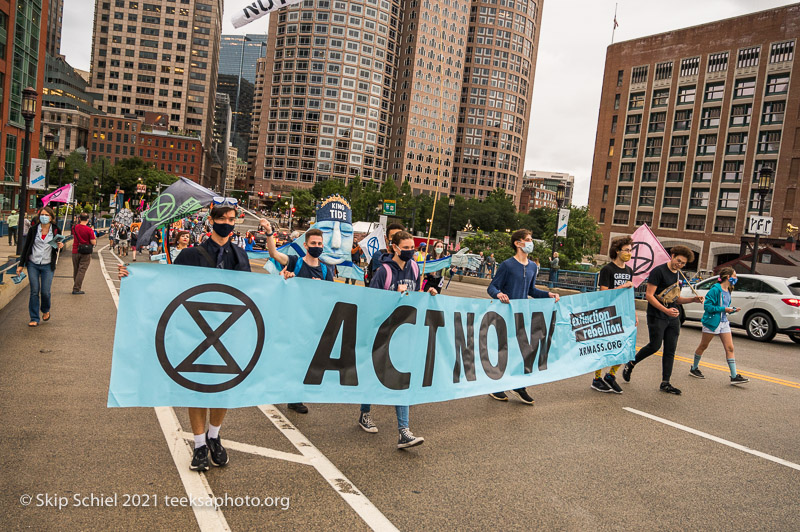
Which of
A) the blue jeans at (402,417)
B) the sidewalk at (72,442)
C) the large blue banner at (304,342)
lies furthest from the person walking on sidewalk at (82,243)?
the blue jeans at (402,417)

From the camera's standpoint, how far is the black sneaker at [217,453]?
4438mm

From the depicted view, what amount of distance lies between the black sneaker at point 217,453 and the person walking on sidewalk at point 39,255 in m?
6.93

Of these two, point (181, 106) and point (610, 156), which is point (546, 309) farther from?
point (181, 106)

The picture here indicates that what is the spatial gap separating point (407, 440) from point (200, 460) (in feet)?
5.89

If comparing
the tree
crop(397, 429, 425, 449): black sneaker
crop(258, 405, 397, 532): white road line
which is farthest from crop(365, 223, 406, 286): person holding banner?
the tree

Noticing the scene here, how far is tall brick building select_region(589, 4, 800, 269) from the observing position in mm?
62844

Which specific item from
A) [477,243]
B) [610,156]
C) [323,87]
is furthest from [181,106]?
[477,243]

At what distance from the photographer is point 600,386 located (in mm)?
8008

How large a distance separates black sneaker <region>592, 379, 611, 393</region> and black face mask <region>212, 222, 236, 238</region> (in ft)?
18.9

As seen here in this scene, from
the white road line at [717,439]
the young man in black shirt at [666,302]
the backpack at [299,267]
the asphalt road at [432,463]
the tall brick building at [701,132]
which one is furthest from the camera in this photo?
the tall brick building at [701,132]

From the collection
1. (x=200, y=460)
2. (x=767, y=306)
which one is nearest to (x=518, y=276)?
(x=200, y=460)

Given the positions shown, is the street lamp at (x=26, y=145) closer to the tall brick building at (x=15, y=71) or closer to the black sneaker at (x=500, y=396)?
the black sneaker at (x=500, y=396)

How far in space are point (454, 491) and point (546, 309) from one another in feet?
11.1

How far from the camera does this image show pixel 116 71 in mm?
149000
